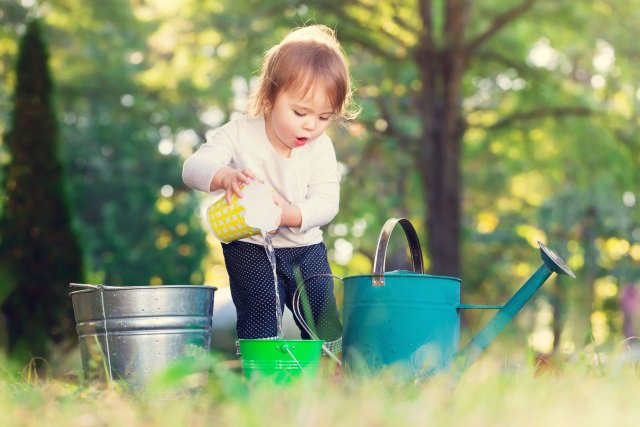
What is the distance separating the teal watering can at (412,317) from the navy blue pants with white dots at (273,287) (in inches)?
12.0

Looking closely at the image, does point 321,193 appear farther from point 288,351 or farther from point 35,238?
point 35,238

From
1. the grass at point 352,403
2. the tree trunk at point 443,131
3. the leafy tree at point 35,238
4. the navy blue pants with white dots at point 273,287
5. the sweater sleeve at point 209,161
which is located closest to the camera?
the grass at point 352,403

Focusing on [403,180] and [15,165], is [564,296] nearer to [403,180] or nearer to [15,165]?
[403,180]

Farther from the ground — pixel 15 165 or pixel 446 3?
pixel 446 3

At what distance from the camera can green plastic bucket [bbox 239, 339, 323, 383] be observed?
109 inches

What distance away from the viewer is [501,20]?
9188 mm

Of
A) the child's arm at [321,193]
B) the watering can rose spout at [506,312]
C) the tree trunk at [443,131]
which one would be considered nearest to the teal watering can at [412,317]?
the watering can rose spout at [506,312]

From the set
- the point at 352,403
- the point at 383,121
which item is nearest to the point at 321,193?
the point at 352,403

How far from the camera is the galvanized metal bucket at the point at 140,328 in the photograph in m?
3.14

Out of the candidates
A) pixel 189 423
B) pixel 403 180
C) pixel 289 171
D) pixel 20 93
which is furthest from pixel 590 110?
pixel 189 423

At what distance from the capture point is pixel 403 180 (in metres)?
13.2

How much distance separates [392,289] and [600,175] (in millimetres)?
7451

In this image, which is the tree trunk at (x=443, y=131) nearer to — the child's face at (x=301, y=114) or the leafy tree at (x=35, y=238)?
the leafy tree at (x=35, y=238)

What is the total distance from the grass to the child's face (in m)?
0.95
